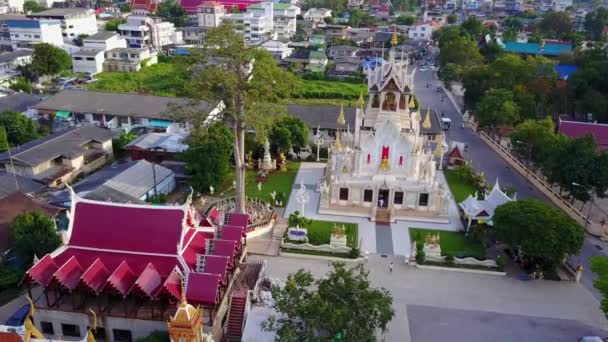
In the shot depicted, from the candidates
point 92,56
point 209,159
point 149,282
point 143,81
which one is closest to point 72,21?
point 92,56

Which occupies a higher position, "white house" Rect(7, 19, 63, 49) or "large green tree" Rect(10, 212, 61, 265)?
"white house" Rect(7, 19, 63, 49)

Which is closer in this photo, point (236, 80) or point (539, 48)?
point (236, 80)

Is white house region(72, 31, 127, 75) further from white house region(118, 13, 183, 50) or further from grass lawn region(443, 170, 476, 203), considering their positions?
grass lawn region(443, 170, 476, 203)

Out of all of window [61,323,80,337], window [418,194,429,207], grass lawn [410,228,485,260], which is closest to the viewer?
window [61,323,80,337]

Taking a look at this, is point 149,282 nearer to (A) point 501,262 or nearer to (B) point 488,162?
(A) point 501,262

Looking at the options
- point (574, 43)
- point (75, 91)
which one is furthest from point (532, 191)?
point (574, 43)

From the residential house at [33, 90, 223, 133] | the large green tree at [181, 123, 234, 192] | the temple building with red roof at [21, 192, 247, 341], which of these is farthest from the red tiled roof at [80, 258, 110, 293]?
the residential house at [33, 90, 223, 133]

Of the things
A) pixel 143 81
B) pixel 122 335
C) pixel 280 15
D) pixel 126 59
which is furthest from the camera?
pixel 280 15

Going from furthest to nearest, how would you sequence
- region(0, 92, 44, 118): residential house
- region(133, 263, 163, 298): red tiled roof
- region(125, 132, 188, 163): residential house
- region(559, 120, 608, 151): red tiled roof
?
1. region(0, 92, 44, 118): residential house
2. region(559, 120, 608, 151): red tiled roof
3. region(125, 132, 188, 163): residential house
4. region(133, 263, 163, 298): red tiled roof
